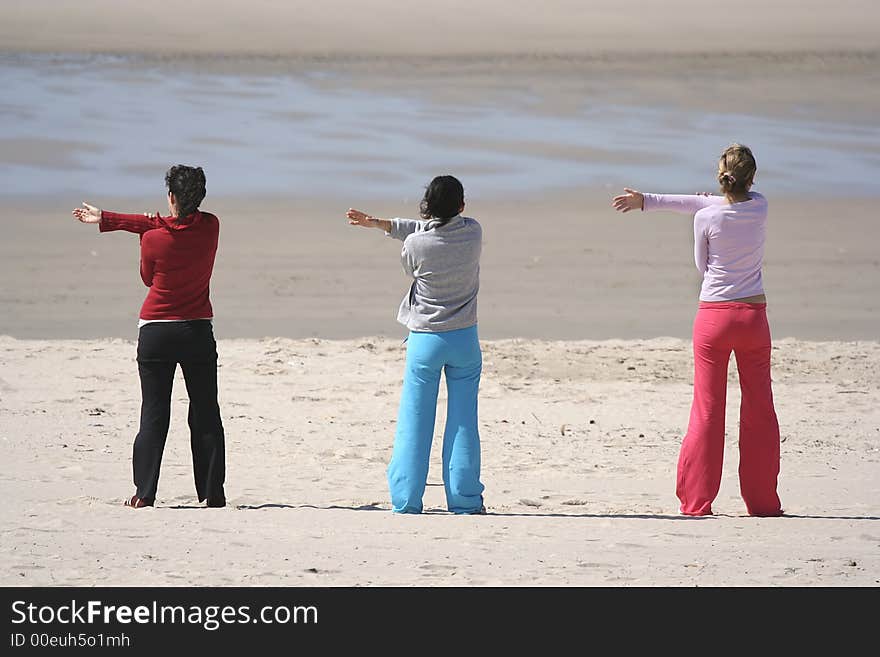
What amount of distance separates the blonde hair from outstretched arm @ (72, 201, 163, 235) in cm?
280

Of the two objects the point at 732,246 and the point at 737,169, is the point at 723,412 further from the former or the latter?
the point at 737,169

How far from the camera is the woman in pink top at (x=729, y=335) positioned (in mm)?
6934

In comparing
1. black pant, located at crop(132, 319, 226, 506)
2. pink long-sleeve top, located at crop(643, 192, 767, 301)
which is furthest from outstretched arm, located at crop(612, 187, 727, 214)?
black pant, located at crop(132, 319, 226, 506)

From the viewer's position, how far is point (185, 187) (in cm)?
690

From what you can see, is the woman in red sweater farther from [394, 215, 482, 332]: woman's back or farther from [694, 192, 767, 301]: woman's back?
[694, 192, 767, 301]: woman's back

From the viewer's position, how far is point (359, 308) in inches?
547

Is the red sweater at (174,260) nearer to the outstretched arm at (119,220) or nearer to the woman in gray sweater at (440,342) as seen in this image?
the outstretched arm at (119,220)

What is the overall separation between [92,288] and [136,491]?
7.52 m

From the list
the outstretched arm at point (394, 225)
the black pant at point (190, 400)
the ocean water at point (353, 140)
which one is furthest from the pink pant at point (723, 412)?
the ocean water at point (353, 140)

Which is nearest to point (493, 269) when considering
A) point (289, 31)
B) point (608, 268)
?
point (608, 268)

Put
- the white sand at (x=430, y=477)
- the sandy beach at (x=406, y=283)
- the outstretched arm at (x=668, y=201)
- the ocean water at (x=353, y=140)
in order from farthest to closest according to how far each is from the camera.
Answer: the ocean water at (x=353, y=140) < the outstretched arm at (x=668, y=201) < the sandy beach at (x=406, y=283) < the white sand at (x=430, y=477)

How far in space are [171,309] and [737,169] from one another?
287 centimetres

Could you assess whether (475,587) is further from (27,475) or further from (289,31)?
(289,31)

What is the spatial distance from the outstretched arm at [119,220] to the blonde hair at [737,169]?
280 cm
